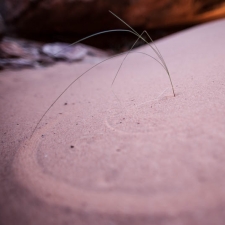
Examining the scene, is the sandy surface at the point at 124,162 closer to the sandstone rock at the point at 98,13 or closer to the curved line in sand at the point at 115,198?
the curved line in sand at the point at 115,198

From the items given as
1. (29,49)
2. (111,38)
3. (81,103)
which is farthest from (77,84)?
(111,38)

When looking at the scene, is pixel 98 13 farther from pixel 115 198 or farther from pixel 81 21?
pixel 115 198

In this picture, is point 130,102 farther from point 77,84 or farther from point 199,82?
point 77,84

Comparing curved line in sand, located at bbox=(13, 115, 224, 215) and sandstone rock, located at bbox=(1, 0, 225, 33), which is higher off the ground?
sandstone rock, located at bbox=(1, 0, 225, 33)

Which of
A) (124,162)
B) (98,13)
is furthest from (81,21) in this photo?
(124,162)

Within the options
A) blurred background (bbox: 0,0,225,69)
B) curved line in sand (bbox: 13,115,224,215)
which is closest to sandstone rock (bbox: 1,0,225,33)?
blurred background (bbox: 0,0,225,69)

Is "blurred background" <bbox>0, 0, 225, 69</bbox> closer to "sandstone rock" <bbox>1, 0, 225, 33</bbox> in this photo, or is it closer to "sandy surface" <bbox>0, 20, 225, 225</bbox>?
"sandstone rock" <bbox>1, 0, 225, 33</bbox>
